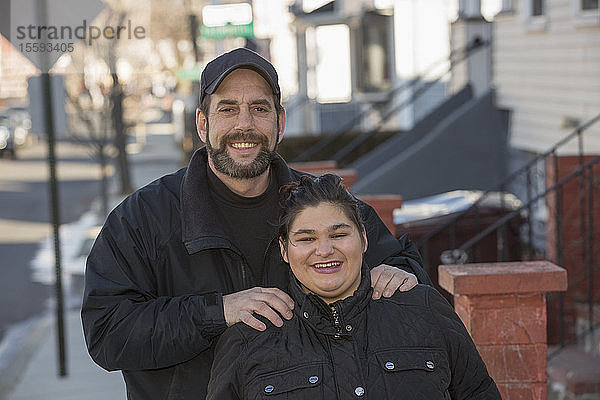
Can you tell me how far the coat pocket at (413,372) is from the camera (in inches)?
104

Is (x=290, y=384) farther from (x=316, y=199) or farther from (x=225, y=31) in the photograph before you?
(x=225, y=31)

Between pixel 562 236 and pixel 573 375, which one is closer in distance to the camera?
pixel 573 375

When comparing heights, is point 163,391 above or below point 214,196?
below

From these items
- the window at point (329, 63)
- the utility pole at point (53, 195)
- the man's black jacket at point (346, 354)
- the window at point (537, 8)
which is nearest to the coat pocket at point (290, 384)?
the man's black jacket at point (346, 354)

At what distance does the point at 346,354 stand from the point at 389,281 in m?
0.31

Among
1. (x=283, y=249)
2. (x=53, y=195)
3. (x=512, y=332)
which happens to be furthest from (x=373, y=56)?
(x=283, y=249)

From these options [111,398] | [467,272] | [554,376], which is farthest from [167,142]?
[467,272]

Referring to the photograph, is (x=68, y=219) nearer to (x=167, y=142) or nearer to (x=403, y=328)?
(x=167, y=142)

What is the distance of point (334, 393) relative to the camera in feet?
8.55

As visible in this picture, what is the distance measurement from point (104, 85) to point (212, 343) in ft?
59.6

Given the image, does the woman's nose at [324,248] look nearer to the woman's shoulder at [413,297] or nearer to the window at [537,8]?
the woman's shoulder at [413,297]

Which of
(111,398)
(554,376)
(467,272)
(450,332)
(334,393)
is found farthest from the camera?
(111,398)

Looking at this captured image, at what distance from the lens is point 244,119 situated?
312cm

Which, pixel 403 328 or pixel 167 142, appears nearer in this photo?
pixel 403 328
